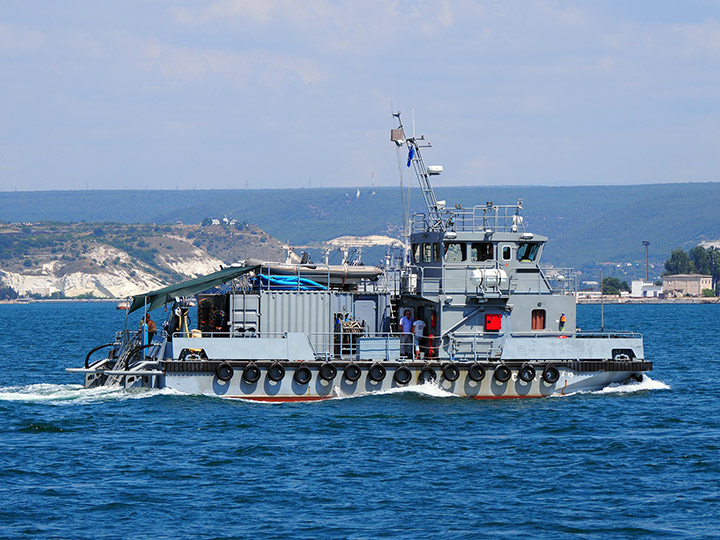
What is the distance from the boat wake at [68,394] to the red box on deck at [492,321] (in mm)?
9452

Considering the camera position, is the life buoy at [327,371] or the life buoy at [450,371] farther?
the life buoy at [450,371]

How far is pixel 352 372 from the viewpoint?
2938 centimetres

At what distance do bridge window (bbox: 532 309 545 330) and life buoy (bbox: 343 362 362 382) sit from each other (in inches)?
227

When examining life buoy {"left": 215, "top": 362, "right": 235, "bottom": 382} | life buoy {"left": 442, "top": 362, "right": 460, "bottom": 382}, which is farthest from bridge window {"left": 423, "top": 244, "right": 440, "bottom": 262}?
life buoy {"left": 215, "top": 362, "right": 235, "bottom": 382}

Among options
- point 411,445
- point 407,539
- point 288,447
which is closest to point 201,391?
point 288,447

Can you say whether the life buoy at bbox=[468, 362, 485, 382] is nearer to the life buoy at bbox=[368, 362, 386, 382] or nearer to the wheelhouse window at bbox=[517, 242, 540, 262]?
the life buoy at bbox=[368, 362, 386, 382]

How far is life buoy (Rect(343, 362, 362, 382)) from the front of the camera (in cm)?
2930

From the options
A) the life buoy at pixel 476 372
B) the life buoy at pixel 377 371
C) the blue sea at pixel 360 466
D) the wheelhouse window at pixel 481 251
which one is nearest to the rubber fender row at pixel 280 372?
the life buoy at pixel 377 371

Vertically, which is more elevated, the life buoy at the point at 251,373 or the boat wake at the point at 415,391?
the life buoy at the point at 251,373

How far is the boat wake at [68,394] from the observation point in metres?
30.3

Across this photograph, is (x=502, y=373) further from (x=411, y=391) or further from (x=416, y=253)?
(x=416, y=253)

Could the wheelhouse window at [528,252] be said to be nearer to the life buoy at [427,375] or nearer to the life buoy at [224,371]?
the life buoy at [427,375]

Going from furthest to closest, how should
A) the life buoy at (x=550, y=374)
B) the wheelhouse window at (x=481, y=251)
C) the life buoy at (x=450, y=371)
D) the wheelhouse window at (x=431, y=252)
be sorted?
1. the wheelhouse window at (x=431, y=252)
2. the wheelhouse window at (x=481, y=251)
3. the life buoy at (x=550, y=374)
4. the life buoy at (x=450, y=371)

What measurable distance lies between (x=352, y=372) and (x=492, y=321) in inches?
180
